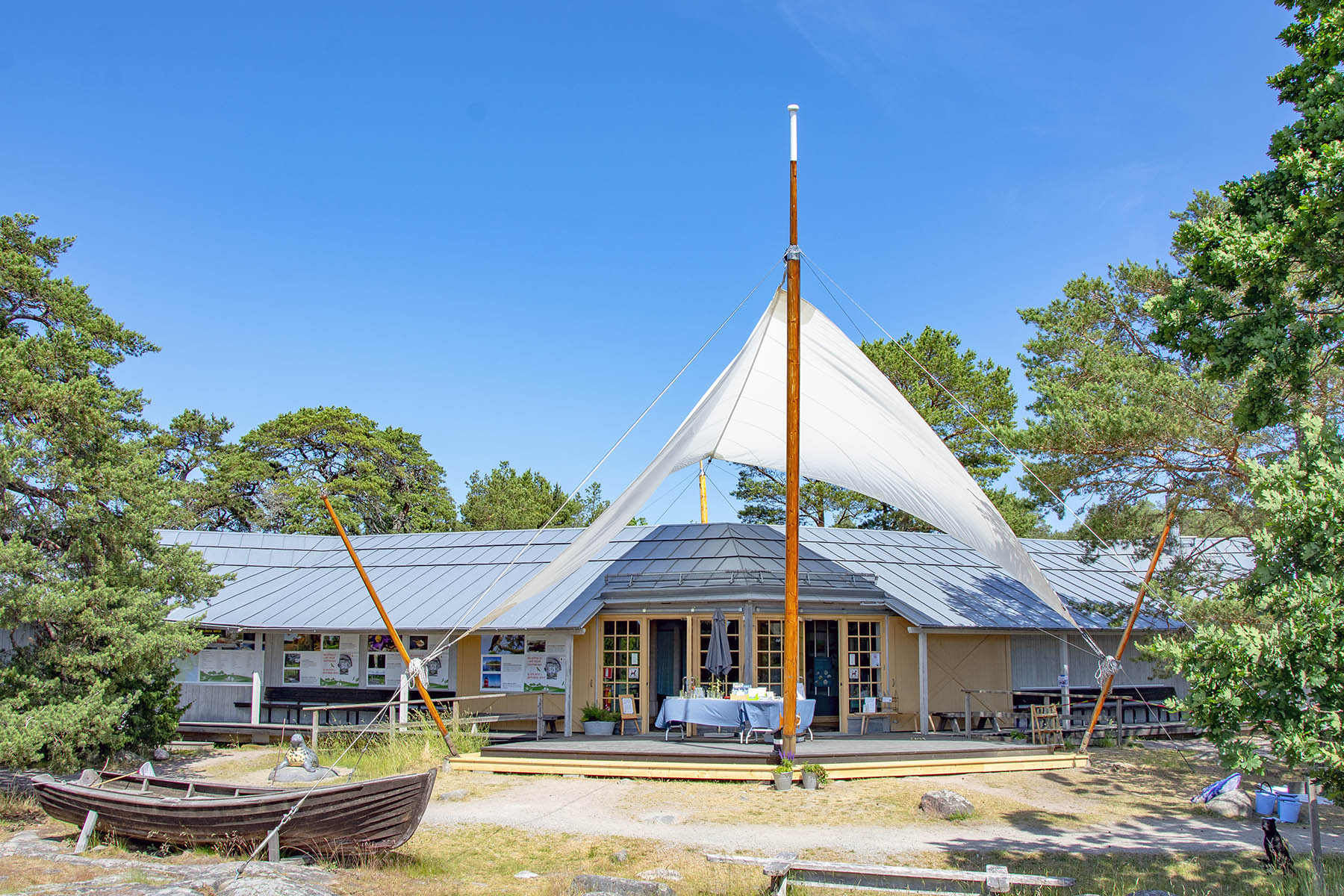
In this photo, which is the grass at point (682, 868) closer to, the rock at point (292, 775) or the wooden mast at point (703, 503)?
the rock at point (292, 775)

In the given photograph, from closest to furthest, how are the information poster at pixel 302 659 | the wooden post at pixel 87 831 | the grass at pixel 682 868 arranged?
the grass at pixel 682 868
the wooden post at pixel 87 831
the information poster at pixel 302 659

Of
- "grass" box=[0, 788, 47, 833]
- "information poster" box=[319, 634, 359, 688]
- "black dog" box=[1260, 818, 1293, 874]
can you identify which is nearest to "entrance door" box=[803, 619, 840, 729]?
"information poster" box=[319, 634, 359, 688]

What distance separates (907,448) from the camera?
13.3 meters

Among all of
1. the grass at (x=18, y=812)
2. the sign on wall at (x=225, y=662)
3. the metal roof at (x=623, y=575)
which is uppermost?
the metal roof at (x=623, y=575)

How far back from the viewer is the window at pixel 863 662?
15500mm

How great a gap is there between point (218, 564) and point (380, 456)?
47.3 feet

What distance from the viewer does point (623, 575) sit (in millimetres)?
16156

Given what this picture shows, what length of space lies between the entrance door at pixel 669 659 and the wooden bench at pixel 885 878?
878 cm

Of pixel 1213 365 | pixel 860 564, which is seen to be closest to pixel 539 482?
pixel 860 564

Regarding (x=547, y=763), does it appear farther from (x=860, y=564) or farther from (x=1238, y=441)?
(x=1238, y=441)

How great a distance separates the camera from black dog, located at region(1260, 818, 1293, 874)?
7.38 metres

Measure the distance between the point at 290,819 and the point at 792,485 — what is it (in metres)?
6.60

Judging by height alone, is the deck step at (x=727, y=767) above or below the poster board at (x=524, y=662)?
below

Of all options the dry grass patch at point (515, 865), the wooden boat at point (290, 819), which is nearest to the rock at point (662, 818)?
the dry grass patch at point (515, 865)
